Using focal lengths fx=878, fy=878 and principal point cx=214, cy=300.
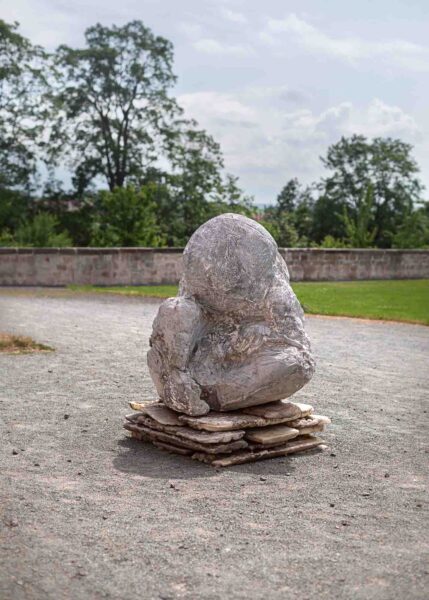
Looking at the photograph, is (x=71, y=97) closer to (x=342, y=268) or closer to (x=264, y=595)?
(x=342, y=268)

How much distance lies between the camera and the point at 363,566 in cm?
456

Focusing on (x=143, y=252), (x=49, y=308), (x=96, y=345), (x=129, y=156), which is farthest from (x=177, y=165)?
(x=96, y=345)

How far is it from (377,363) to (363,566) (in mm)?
7269

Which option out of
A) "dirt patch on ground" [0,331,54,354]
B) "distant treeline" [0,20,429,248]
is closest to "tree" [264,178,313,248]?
"distant treeline" [0,20,429,248]

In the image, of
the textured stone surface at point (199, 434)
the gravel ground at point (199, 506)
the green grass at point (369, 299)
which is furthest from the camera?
the green grass at point (369, 299)

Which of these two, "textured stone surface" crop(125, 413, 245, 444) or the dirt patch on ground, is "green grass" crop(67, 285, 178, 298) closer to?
the dirt patch on ground

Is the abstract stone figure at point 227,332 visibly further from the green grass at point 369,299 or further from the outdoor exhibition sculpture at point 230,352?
the green grass at point 369,299

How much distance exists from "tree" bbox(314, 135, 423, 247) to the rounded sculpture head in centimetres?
4319

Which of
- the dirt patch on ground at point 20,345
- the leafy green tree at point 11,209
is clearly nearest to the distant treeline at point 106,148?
the leafy green tree at point 11,209

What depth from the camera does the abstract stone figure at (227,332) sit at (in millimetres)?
6668

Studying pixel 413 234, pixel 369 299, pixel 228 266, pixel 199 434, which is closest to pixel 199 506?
pixel 199 434

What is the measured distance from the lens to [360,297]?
21.2 meters

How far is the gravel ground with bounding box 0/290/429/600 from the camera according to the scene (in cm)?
436

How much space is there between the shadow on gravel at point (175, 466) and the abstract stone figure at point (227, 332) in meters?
0.40
